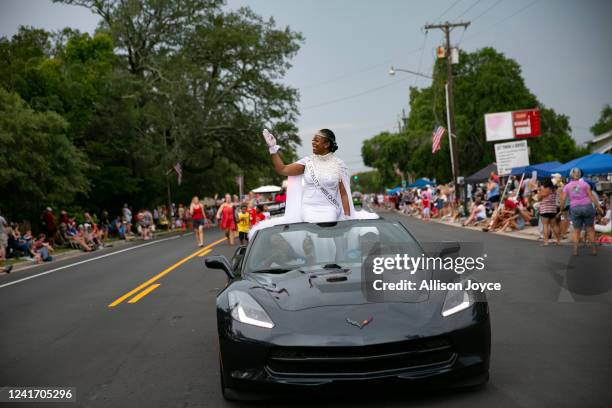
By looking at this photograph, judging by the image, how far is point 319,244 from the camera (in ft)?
18.9

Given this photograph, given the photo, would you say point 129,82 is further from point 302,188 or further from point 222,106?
point 302,188

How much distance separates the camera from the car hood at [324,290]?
454cm

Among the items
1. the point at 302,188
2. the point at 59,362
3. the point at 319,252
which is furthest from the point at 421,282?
the point at 59,362

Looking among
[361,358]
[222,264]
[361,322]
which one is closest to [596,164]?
[222,264]

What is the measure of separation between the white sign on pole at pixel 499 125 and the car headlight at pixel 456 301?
110ft

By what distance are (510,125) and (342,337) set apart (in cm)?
3523

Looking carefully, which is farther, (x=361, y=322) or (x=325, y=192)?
(x=325, y=192)

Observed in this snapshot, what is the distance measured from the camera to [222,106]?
45.6 meters

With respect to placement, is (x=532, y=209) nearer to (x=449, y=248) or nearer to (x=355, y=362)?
(x=449, y=248)

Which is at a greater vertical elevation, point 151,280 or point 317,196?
point 317,196

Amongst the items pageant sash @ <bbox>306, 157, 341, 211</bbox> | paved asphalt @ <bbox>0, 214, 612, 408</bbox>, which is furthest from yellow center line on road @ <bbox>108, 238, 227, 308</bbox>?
pageant sash @ <bbox>306, 157, 341, 211</bbox>

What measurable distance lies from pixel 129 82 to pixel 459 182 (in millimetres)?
20206

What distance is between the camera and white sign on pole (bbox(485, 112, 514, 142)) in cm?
3681

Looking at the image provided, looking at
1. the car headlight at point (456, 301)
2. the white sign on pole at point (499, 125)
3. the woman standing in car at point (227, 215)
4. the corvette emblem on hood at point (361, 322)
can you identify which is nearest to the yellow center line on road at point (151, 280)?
the woman standing in car at point (227, 215)
